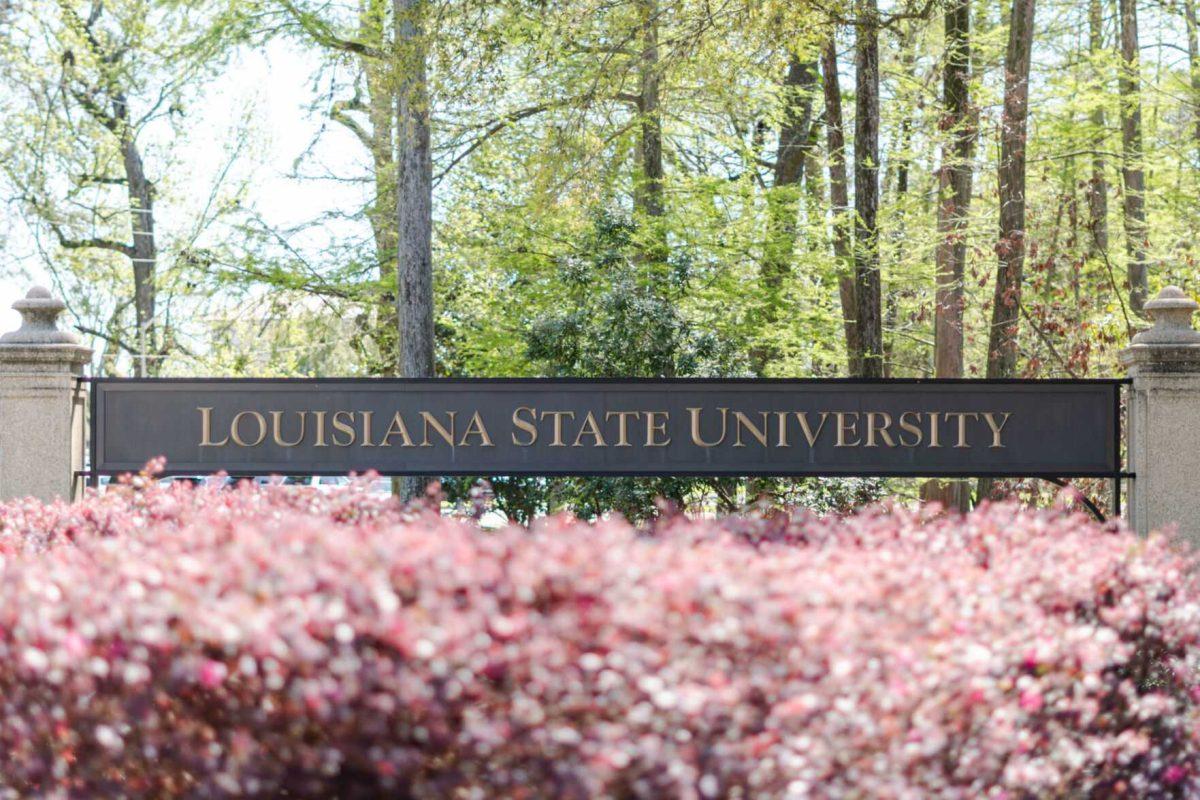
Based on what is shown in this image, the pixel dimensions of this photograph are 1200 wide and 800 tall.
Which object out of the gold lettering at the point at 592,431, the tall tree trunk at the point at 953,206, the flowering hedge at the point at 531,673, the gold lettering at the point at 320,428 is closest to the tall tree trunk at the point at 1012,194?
the tall tree trunk at the point at 953,206

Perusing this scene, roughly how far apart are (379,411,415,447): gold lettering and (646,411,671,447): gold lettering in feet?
5.41

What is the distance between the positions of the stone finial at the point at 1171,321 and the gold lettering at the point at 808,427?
2.12 metres

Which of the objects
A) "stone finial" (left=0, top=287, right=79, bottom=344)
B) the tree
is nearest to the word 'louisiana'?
"stone finial" (left=0, top=287, right=79, bottom=344)

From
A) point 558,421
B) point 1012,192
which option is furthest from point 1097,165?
point 558,421

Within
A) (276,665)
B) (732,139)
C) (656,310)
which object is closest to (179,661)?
(276,665)

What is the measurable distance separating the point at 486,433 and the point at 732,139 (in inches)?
393

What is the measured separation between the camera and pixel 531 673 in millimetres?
2920

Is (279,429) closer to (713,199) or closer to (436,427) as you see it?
(436,427)

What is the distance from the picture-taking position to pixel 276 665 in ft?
9.52

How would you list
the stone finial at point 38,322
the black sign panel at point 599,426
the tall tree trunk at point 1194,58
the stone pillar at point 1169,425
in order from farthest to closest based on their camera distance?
the tall tree trunk at point 1194,58 → the black sign panel at point 599,426 → the stone finial at point 38,322 → the stone pillar at point 1169,425

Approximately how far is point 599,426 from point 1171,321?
3.88 meters

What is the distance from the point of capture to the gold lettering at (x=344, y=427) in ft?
27.3

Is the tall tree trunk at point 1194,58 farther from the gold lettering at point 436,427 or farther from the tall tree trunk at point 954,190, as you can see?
the gold lettering at point 436,427

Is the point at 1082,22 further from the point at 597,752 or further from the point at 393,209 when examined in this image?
the point at 597,752
